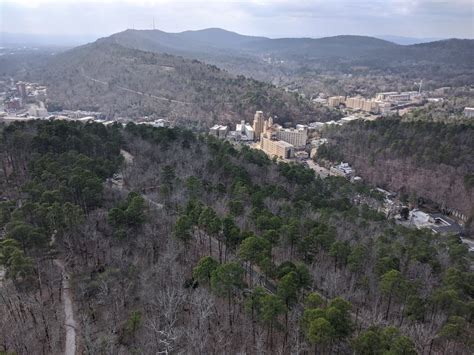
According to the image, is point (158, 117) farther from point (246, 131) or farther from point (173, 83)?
point (246, 131)

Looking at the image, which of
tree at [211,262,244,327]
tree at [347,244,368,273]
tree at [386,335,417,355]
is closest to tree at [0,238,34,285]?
tree at [211,262,244,327]

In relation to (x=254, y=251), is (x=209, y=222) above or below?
above

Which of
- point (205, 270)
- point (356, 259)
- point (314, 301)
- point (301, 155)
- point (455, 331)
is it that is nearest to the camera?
point (455, 331)

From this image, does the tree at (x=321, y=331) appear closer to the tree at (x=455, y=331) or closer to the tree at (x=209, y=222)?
the tree at (x=455, y=331)

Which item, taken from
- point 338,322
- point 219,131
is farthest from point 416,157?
→ point 338,322

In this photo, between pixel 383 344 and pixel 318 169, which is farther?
pixel 318 169

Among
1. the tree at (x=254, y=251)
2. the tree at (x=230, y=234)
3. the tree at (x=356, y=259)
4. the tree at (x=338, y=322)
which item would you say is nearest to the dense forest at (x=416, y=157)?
the tree at (x=356, y=259)

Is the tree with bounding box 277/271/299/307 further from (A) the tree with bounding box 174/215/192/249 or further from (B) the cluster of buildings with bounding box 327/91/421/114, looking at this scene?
(B) the cluster of buildings with bounding box 327/91/421/114

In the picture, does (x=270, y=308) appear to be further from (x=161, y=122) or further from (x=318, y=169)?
(x=161, y=122)
